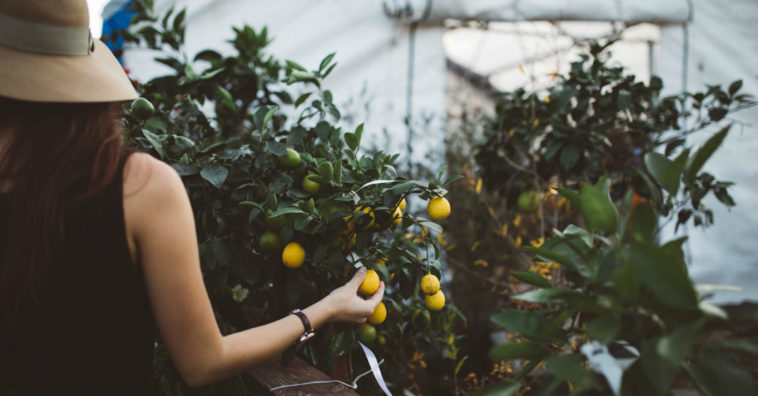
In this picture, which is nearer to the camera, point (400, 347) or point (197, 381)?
point (197, 381)

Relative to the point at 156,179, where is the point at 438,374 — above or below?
below

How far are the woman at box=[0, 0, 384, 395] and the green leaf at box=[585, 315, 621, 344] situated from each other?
58 cm

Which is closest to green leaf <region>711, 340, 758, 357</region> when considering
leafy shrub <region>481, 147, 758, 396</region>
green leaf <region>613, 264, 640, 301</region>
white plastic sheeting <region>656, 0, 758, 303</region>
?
leafy shrub <region>481, 147, 758, 396</region>

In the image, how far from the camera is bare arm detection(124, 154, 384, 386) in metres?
0.72

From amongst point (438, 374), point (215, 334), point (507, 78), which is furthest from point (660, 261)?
point (507, 78)

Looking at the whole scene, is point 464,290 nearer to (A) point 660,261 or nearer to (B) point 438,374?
(B) point 438,374

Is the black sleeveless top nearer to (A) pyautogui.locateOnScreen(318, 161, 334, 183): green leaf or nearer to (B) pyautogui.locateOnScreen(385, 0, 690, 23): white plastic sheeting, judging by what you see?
(A) pyautogui.locateOnScreen(318, 161, 334, 183): green leaf

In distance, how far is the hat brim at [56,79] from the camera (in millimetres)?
708

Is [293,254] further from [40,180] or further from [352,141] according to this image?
[40,180]

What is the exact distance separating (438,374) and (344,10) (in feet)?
8.05

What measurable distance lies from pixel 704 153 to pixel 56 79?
0.96 metres

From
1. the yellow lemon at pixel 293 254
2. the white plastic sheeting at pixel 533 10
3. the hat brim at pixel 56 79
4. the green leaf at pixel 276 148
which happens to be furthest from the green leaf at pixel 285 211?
the white plastic sheeting at pixel 533 10

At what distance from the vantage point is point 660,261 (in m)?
0.55

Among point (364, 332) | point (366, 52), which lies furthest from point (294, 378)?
point (366, 52)
